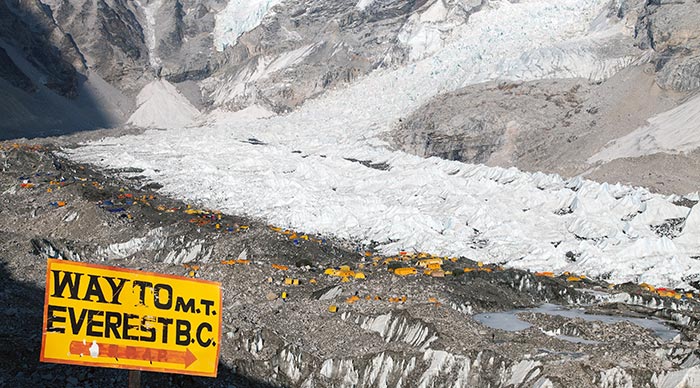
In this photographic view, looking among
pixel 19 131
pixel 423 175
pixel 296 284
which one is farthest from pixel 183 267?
pixel 19 131

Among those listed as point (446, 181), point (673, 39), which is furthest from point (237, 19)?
point (446, 181)

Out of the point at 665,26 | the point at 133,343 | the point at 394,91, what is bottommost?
the point at 394,91

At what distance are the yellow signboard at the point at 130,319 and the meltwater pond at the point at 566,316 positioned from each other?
9913mm

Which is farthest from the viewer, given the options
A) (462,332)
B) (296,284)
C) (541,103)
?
(541,103)

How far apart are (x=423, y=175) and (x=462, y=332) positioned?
27.8m

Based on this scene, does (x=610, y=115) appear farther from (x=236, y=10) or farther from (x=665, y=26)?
(x=236, y=10)

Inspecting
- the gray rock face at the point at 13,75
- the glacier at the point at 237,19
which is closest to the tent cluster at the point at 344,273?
the gray rock face at the point at 13,75

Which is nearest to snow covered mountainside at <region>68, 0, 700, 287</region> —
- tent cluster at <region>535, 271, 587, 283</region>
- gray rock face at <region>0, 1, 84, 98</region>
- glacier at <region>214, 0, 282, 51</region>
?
tent cluster at <region>535, 271, 587, 283</region>

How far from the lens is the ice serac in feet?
291

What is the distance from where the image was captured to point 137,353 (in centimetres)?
643

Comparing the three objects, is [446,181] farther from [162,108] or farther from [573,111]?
[162,108]

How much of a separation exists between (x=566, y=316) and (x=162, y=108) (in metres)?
82.3

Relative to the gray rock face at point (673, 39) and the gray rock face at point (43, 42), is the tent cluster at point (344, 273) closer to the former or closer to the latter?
the gray rock face at point (673, 39)

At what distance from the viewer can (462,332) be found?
14.9 meters
